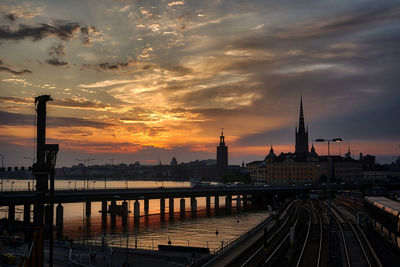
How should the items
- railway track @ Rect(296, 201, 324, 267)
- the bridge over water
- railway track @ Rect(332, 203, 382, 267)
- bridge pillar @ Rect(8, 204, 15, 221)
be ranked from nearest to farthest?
railway track @ Rect(332, 203, 382, 267) → railway track @ Rect(296, 201, 324, 267) → the bridge over water → bridge pillar @ Rect(8, 204, 15, 221)

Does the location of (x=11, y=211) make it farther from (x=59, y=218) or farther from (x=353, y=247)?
(x=353, y=247)

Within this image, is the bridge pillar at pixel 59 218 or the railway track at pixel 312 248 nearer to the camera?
the railway track at pixel 312 248

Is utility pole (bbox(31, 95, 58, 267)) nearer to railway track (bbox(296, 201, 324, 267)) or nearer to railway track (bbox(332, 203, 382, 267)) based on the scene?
railway track (bbox(296, 201, 324, 267))

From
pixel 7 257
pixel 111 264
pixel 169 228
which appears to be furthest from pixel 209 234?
pixel 7 257

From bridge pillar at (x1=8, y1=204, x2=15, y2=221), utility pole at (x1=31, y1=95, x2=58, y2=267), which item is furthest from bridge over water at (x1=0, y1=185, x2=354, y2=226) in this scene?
utility pole at (x1=31, y1=95, x2=58, y2=267)

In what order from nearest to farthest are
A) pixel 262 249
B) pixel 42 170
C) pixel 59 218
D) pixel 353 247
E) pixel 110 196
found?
1. pixel 42 170
2. pixel 353 247
3. pixel 262 249
4. pixel 59 218
5. pixel 110 196

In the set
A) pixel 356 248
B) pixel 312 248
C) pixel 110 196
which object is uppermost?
pixel 110 196

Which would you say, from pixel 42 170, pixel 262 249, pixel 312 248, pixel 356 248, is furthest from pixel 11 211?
pixel 356 248

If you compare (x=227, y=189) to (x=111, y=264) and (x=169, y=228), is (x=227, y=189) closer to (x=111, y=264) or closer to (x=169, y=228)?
(x=169, y=228)

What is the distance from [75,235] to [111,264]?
53.5m

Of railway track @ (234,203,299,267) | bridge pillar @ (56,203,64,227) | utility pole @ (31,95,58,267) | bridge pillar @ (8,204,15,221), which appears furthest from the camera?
bridge pillar @ (8,204,15,221)

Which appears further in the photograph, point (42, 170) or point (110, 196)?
point (110, 196)

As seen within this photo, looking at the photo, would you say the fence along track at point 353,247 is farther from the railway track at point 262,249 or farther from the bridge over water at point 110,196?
the bridge over water at point 110,196

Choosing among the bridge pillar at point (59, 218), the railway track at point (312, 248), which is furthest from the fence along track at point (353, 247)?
the bridge pillar at point (59, 218)
